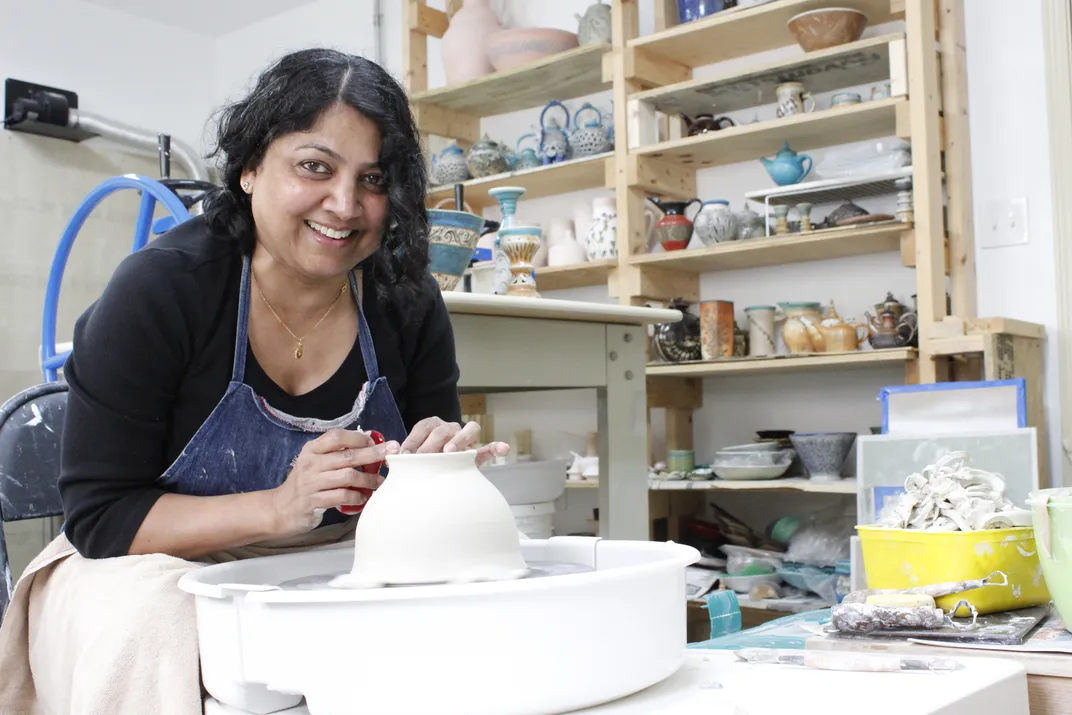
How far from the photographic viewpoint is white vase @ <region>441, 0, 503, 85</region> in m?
3.98

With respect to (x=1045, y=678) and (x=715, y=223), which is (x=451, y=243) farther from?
(x=715, y=223)

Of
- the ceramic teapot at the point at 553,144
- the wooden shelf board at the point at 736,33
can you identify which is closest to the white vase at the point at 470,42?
the ceramic teapot at the point at 553,144

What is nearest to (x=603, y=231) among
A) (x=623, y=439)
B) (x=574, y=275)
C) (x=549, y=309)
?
(x=574, y=275)

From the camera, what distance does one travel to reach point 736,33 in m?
3.35

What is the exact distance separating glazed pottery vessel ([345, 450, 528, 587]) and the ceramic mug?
2.51 metres

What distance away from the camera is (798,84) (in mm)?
3182

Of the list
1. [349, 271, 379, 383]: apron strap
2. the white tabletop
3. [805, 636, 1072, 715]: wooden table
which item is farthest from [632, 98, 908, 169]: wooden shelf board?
[805, 636, 1072, 715]: wooden table

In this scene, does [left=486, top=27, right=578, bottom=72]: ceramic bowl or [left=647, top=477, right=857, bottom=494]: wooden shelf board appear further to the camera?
[left=486, top=27, right=578, bottom=72]: ceramic bowl

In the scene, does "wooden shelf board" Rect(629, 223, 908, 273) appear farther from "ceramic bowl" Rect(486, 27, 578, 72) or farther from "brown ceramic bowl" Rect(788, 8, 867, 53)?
"ceramic bowl" Rect(486, 27, 578, 72)

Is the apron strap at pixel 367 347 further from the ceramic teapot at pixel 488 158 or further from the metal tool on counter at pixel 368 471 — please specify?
the ceramic teapot at pixel 488 158

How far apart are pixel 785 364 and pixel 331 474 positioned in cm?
226

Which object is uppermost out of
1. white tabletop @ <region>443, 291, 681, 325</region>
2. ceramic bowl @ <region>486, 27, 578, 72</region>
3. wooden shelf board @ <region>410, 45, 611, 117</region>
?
ceramic bowl @ <region>486, 27, 578, 72</region>

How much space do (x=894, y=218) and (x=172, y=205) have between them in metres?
1.97

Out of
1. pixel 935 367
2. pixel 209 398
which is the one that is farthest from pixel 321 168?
pixel 935 367
